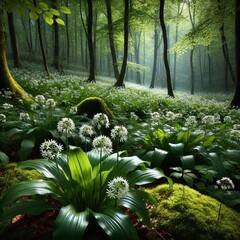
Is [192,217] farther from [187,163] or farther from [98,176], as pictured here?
[98,176]

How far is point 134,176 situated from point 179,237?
32.0 inches

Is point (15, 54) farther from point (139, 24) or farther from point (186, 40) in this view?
point (186, 40)

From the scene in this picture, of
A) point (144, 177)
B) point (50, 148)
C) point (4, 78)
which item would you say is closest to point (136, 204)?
point (144, 177)

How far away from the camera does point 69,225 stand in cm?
195

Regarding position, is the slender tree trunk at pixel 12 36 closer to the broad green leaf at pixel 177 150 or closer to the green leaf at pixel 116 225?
the broad green leaf at pixel 177 150

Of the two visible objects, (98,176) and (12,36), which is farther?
(12,36)

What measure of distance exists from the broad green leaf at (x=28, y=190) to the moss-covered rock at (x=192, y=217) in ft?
4.05

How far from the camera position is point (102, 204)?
2594 millimetres

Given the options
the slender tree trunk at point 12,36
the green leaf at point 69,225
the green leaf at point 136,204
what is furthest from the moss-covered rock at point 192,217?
the slender tree trunk at point 12,36

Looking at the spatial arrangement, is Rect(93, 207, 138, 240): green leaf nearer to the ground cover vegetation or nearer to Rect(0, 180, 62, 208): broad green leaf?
the ground cover vegetation

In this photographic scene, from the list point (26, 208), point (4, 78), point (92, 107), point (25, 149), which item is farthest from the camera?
point (4, 78)

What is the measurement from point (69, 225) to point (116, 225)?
0.40 metres

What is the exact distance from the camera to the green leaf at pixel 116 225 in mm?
1966

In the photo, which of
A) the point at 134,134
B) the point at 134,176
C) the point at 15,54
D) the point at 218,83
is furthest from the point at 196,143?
the point at 218,83
